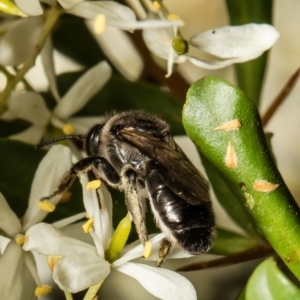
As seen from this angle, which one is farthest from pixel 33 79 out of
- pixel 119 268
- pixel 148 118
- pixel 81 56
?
pixel 119 268

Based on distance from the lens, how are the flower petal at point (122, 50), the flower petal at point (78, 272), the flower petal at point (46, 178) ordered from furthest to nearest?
1. the flower petal at point (122, 50)
2. the flower petal at point (46, 178)
3. the flower petal at point (78, 272)

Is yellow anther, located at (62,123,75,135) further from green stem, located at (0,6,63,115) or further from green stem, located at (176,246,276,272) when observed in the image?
green stem, located at (176,246,276,272)

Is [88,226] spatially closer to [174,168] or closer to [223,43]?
[174,168]

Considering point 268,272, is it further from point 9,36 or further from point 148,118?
point 9,36

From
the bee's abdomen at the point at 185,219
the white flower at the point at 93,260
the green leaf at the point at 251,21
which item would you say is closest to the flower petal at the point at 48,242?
the white flower at the point at 93,260

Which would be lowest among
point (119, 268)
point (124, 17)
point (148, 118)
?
point (119, 268)

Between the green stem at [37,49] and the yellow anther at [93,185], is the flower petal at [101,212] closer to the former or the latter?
the yellow anther at [93,185]

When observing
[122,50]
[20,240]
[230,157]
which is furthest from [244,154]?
[122,50]
